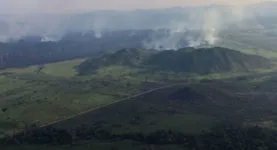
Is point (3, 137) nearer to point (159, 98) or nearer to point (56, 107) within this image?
point (56, 107)

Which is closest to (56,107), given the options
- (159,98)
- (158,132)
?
(159,98)

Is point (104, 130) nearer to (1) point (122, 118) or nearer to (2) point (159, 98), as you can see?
(1) point (122, 118)

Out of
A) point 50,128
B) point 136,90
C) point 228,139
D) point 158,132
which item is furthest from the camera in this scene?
point 136,90

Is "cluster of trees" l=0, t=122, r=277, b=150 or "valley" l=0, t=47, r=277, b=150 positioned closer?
"cluster of trees" l=0, t=122, r=277, b=150

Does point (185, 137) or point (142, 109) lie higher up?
point (142, 109)

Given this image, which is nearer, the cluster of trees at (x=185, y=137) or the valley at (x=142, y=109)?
the cluster of trees at (x=185, y=137)

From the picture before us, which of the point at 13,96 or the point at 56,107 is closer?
the point at 56,107

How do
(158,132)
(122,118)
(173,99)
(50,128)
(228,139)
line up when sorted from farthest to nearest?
1. (173,99)
2. (122,118)
3. (50,128)
4. (158,132)
5. (228,139)

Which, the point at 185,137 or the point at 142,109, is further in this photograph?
the point at 142,109
